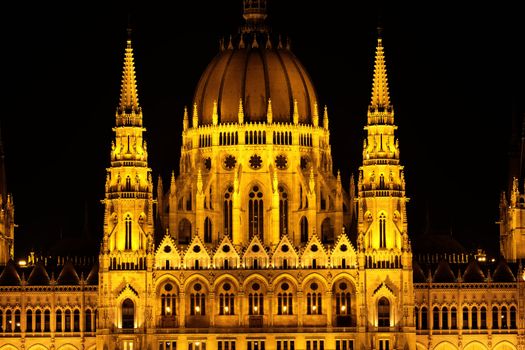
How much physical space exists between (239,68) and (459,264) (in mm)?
22557

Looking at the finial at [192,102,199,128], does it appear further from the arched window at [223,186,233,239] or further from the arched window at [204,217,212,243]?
the arched window at [204,217,212,243]

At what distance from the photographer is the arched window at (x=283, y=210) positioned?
196875 millimetres

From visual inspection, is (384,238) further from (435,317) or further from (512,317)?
(512,317)

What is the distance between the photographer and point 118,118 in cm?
19200

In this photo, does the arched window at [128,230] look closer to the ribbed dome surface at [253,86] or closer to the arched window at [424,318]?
the ribbed dome surface at [253,86]

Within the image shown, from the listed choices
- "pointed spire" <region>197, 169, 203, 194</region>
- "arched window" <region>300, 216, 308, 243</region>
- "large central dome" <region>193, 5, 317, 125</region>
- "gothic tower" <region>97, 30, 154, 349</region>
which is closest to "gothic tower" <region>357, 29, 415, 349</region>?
"arched window" <region>300, 216, 308, 243</region>

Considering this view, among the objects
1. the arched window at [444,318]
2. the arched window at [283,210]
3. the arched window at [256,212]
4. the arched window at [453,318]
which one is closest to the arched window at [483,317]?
the arched window at [453,318]

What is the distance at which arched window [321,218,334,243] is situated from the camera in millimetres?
196900

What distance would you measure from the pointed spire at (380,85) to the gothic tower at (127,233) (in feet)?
57.2

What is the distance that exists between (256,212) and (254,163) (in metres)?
3.80

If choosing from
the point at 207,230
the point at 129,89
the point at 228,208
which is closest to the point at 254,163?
the point at 228,208

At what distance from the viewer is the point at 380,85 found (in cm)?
19288

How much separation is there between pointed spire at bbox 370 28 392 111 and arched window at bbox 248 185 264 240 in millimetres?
12063

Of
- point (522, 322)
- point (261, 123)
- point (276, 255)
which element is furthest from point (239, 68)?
point (522, 322)
